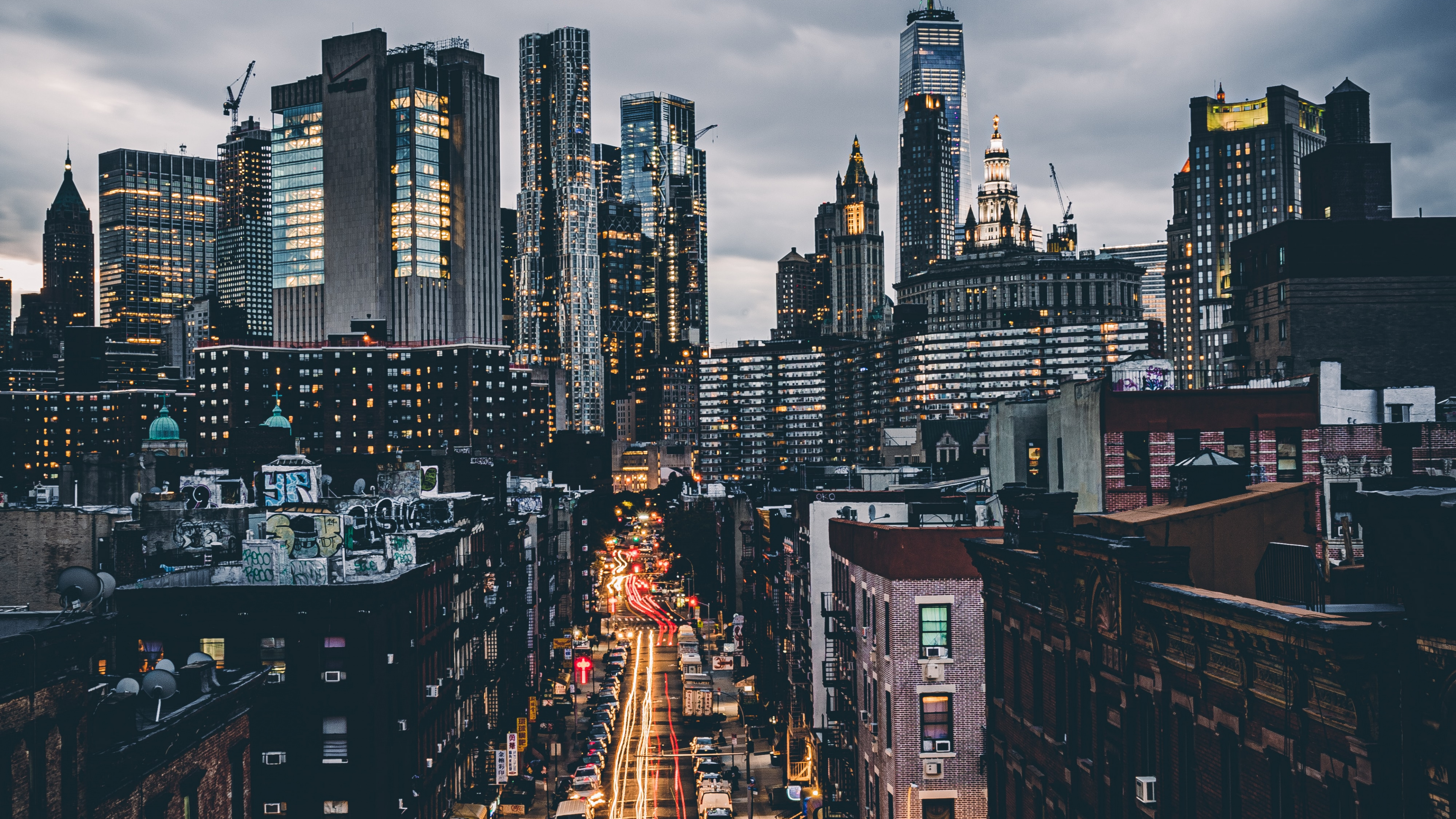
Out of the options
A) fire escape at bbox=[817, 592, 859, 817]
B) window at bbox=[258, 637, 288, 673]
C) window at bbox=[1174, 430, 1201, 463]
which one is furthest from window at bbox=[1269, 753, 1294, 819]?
window at bbox=[258, 637, 288, 673]

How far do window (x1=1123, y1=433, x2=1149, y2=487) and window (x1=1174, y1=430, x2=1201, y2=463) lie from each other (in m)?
1.03

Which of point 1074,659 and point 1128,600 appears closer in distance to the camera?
point 1128,600

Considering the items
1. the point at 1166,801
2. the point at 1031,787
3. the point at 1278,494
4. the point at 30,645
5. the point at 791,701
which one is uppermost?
the point at 1278,494

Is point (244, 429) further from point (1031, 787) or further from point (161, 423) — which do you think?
point (1031, 787)

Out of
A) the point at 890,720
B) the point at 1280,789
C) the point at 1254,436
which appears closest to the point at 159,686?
the point at 890,720

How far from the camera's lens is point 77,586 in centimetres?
2850

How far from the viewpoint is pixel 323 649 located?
1863 inches

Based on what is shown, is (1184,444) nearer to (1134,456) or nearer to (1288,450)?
(1134,456)

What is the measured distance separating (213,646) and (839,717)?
26056 mm

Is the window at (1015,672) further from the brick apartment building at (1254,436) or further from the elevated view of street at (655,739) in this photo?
the elevated view of street at (655,739)

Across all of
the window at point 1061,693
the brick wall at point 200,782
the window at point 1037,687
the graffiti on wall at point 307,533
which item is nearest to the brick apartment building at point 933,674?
the window at point 1037,687

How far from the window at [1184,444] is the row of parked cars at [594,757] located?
115 feet

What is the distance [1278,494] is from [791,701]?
5371 centimetres

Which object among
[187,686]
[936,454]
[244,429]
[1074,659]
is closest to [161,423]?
[244,429]
